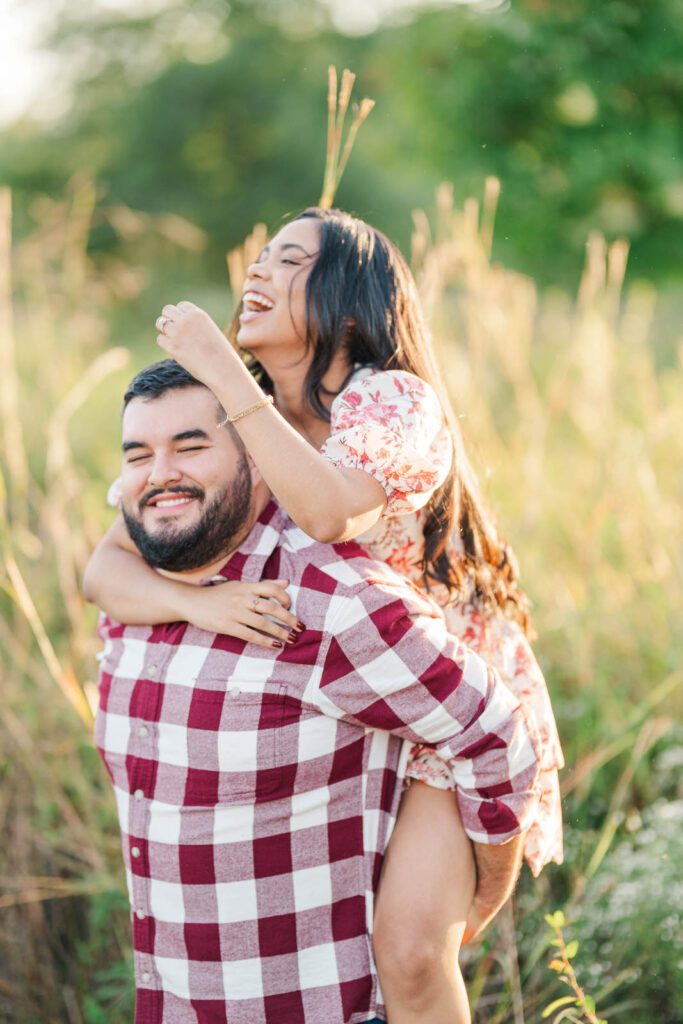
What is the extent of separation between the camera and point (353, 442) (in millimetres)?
1938

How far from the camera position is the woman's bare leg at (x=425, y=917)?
1929 millimetres

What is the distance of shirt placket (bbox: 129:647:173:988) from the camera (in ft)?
6.56

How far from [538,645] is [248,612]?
2.01 meters

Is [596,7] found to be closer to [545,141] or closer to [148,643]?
[545,141]

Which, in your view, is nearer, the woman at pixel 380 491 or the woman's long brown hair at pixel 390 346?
the woman at pixel 380 491

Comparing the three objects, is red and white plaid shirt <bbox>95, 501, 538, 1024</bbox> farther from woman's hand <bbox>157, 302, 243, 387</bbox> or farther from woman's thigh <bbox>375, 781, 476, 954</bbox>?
woman's hand <bbox>157, 302, 243, 387</bbox>

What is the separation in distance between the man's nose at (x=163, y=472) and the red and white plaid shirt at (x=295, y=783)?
0.84 feet

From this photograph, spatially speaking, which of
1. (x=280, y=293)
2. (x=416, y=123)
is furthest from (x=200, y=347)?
(x=416, y=123)

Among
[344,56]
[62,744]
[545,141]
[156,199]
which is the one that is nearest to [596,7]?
[545,141]

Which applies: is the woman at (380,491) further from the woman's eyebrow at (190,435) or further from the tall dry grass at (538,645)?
the tall dry grass at (538,645)

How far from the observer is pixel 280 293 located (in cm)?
232

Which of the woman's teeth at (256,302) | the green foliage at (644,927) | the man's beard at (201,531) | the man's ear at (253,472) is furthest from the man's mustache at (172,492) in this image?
the green foliage at (644,927)

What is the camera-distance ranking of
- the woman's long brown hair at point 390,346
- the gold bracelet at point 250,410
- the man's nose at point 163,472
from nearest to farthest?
the gold bracelet at point 250,410, the man's nose at point 163,472, the woman's long brown hair at point 390,346

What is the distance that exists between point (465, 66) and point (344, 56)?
14974 mm
